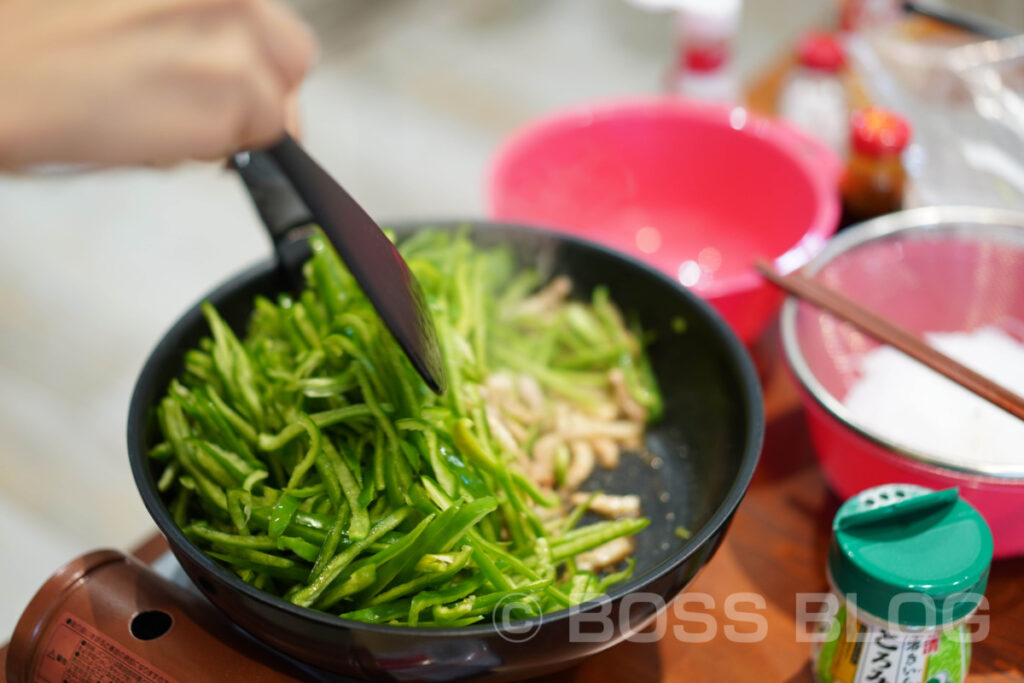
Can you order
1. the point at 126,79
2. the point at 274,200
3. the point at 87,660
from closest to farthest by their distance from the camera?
the point at 126,79
the point at 87,660
the point at 274,200

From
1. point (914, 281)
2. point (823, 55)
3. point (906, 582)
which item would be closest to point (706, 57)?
point (823, 55)

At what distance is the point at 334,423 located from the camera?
2.75 ft

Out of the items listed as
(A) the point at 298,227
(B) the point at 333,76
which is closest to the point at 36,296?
(B) the point at 333,76

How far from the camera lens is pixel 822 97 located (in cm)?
161

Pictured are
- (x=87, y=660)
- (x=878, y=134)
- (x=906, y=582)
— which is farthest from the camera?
(x=878, y=134)

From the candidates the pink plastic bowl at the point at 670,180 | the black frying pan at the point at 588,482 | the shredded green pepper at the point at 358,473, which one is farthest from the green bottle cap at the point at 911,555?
the pink plastic bowl at the point at 670,180

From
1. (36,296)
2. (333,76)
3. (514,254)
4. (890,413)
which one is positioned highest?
(514,254)

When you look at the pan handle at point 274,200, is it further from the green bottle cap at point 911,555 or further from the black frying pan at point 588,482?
the green bottle cap at point 911,555

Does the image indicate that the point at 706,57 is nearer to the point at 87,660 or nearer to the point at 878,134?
the point at 878,134

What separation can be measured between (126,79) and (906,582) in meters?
0.67

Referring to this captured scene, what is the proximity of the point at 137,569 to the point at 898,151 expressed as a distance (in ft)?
3.72

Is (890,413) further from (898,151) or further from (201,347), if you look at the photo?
(201,347)

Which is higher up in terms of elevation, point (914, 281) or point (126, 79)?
point (126, 79)

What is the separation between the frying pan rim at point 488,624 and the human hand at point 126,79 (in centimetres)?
30
